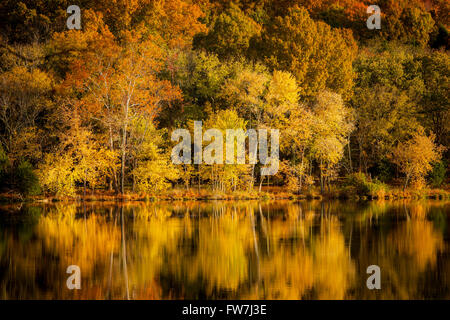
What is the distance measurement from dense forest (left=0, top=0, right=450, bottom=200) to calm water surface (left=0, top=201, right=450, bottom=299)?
28.8ft

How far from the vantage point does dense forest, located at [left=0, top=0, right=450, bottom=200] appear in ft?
138

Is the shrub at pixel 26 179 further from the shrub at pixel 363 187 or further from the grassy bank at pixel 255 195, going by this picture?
the shrub at pixel 363 187

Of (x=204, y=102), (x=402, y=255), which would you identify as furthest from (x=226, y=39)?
(x=402, y=255)

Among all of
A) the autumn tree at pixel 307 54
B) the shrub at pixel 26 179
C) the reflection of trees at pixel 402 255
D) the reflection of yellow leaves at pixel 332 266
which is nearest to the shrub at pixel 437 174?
the autumn tree at pixel 307 54

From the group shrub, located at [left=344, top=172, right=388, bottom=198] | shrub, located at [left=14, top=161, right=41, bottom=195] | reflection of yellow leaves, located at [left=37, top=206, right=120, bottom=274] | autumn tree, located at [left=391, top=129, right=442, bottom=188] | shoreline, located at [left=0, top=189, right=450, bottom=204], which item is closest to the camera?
reflection of yellow leaves, located at [left=37, top=206, right=120, bottom=274]

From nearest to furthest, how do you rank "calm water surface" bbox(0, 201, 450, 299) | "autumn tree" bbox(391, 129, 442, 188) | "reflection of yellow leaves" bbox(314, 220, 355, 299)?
"reflection of yellow leaves" bbox(314, 220, 355, 299) → "calm water surface" bbox(0, 201, 450, 299) → "autumn tree" bbox(391, 129, 442, 188)

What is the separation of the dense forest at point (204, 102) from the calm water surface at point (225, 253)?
8793 mm

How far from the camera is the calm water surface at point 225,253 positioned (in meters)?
15.0

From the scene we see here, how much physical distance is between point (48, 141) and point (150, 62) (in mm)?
9182

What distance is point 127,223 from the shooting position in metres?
28.1

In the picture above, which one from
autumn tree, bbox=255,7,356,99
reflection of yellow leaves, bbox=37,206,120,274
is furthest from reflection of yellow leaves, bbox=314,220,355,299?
autumn tree, bbox=255,7,356,99

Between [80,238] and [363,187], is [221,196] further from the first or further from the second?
[80,238]

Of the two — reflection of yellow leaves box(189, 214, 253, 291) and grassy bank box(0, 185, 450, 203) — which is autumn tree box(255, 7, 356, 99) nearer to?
grassy bank box(0, 185, 450, 203)

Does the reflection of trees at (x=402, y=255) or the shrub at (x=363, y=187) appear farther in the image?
the shrub at (x=363, y=187)
